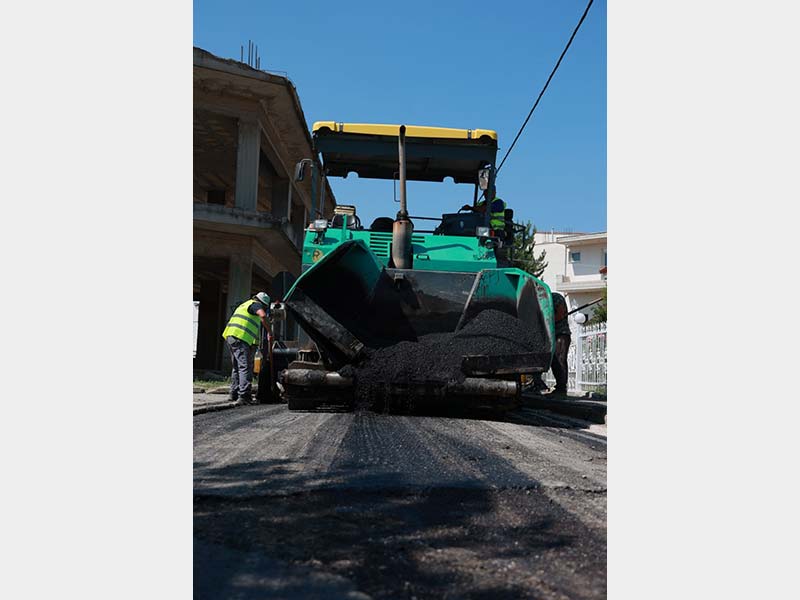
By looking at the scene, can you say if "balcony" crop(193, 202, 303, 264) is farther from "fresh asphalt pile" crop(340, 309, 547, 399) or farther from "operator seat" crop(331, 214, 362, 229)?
"fresh asphalt pile" crop(340, 309, 547, 399)

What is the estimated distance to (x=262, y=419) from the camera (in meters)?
4.70

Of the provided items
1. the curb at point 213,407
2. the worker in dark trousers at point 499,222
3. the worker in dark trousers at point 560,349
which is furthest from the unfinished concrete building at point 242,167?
the worker in dark trousers at point 560,349

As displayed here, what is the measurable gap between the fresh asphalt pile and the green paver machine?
6cm

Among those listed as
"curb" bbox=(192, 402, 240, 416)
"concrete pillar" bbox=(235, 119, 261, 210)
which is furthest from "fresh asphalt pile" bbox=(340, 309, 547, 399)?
"concrete pillar" bbox=(235, 119, 261, 210)

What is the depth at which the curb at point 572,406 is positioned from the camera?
18.0 ft

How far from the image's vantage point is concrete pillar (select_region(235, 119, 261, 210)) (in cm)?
1072

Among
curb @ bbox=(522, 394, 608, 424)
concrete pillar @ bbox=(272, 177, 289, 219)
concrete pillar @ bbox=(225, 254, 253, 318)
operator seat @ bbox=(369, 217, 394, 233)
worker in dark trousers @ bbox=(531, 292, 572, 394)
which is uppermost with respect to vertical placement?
concrete pillar @ bbox=(272, 177, 289, 219)

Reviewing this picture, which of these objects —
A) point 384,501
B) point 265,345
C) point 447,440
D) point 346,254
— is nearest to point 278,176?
point 265,345

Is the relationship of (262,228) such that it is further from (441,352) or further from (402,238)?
(441,352)
